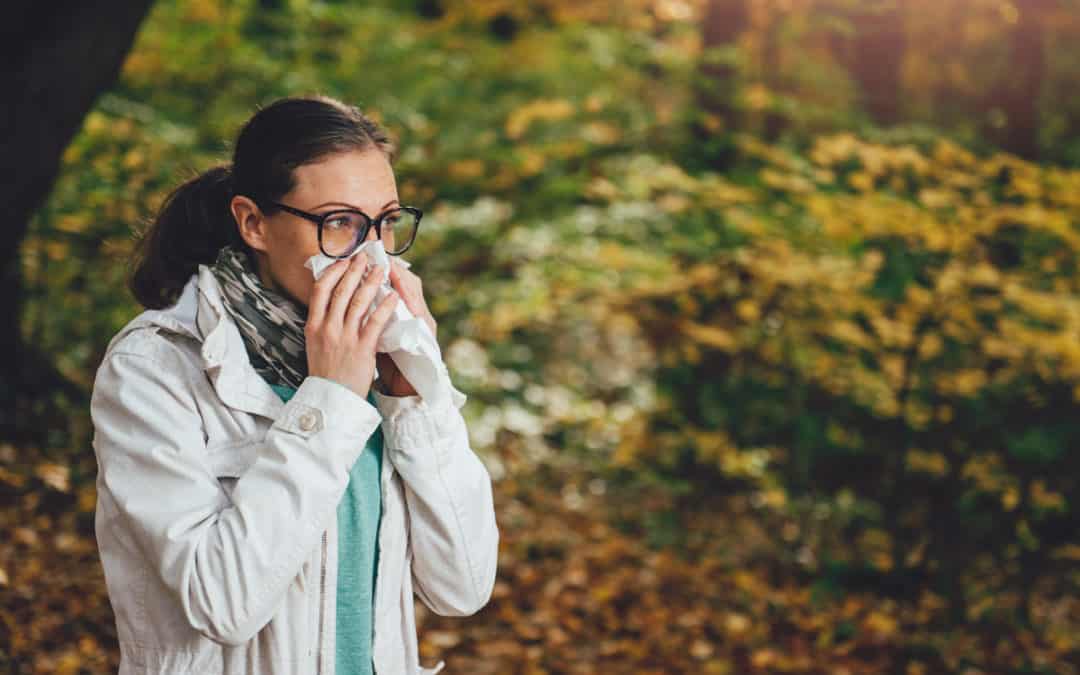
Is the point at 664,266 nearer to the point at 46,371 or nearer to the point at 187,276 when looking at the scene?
the point at 46,371

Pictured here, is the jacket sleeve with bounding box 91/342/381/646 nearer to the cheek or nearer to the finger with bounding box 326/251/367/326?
the finger with bounding box 326/251/367/326

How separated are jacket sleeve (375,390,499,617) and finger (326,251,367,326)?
22cm

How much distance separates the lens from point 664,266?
533cm

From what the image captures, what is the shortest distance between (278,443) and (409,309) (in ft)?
1.22

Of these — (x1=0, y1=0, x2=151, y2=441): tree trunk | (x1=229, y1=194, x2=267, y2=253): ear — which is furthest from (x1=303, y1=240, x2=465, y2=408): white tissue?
(x1=0, y1=0, x2=151, y2=441): tree trunk

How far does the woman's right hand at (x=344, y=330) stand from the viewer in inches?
63.2

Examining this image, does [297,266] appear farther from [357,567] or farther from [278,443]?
[357,567]

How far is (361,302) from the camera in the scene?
1.64m

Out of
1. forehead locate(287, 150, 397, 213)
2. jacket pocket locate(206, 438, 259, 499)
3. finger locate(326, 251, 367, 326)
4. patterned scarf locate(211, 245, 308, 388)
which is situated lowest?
jacket pocket locate(206, 438, 259, 499)

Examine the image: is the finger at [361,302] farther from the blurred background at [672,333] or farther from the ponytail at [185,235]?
the blurred background at [672,333]

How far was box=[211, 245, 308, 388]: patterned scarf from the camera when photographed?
174 cm

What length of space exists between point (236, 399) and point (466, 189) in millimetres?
4084

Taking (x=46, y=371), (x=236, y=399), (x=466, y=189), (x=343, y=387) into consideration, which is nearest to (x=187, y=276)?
(x=236, y=399)

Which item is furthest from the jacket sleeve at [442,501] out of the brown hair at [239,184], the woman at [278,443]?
the brown hair at [239,184]
